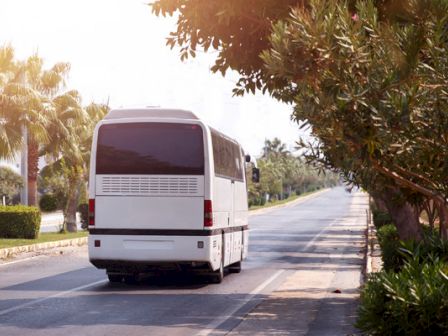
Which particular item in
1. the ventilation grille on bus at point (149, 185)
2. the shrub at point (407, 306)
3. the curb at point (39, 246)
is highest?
the ventilation grille on bus at point (149, 185)

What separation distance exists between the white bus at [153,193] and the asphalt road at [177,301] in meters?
0.65

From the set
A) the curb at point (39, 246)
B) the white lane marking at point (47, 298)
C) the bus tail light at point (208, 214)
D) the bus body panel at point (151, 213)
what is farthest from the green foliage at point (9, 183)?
the bus tail light at point (208, 214)

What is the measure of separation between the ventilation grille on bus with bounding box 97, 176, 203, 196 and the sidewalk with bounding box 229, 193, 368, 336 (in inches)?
93.5

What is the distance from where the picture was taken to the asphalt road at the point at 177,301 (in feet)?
39.6

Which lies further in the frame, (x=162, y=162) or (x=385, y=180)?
(x=162, y=162)

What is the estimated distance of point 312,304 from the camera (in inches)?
590

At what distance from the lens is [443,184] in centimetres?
935

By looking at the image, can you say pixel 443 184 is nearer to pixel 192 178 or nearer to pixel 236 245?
pixel 192 178

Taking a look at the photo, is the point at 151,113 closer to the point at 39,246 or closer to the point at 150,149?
the point at 150,149

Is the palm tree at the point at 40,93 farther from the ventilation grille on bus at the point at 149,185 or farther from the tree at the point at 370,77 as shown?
the tree at the point at 370,77

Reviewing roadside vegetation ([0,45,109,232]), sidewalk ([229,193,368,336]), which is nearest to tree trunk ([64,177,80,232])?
roadside vegetation ([0,45,109,232])

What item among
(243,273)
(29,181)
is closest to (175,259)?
(243,273)

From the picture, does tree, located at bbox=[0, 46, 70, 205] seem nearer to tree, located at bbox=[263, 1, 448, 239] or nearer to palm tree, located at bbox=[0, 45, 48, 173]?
palm tree, located at bbox=[0, 45, 48, 173]

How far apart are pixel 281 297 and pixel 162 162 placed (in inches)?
125
